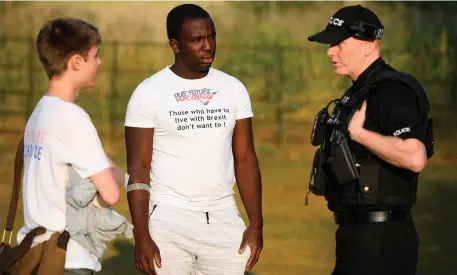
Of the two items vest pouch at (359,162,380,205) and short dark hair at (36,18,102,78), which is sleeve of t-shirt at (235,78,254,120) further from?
short dark hair at (36,18,102,78)

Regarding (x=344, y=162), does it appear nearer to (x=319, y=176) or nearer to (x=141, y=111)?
(x=319, y=176)

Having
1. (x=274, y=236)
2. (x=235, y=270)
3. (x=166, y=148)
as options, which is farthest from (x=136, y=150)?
(x=274, y=236)

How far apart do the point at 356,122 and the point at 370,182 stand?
32cm

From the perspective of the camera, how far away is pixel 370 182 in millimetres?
5836

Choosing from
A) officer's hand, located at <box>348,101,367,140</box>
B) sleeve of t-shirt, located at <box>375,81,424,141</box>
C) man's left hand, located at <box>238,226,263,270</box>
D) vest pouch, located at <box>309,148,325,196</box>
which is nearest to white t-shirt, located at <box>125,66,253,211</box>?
man's left hand, located at <box>238,226,263,270</box>

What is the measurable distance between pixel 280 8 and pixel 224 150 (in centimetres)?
1747

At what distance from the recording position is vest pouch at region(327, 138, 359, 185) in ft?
19.1

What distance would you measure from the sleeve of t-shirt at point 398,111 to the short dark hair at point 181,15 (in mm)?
1044

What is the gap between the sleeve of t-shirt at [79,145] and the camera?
508 centimetres

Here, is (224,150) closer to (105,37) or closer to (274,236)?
A: (274,236)

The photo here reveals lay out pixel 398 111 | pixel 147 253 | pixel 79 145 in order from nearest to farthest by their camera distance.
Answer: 1. pixel 79 145
2. pixel 398 111
3. pixel 147 253

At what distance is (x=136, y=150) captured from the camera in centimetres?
607

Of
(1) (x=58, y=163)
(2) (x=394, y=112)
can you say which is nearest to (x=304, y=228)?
(2) (x=394, y=112)

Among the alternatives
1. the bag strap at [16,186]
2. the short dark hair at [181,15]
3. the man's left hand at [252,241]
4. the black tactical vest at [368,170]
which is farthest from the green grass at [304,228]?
the bag strap at [16,186]
